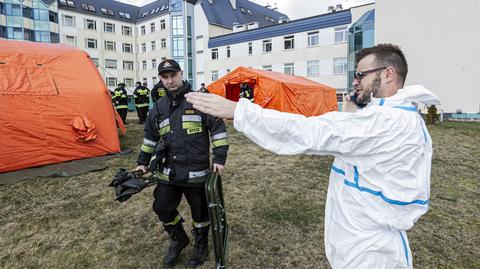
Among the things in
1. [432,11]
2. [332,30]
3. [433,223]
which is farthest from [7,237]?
[332,30]

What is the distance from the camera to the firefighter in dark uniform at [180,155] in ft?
9.54

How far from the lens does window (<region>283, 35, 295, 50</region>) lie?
2623 centimetres

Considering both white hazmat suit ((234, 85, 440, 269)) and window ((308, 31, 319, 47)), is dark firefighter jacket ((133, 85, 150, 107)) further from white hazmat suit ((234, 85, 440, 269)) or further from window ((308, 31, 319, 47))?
window ((308, 31, 319, 47))

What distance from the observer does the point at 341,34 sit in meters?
23.6

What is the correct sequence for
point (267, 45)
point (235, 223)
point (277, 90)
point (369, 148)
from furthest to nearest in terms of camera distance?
point (267, 45)
point (277, 90)
point (235, 223)
point (369, 148)

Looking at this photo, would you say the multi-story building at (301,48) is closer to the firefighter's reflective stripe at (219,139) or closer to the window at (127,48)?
the window at (127,48)

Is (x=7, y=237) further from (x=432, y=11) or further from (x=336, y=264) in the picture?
(x=432, y=11)

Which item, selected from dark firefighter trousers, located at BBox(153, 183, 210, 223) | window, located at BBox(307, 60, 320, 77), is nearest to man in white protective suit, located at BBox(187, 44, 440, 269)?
dark firefighter trousers, located at BBox(153, 183, 210, 223)

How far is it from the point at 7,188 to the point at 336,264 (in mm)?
5727

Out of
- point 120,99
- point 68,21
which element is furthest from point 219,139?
point 68,21

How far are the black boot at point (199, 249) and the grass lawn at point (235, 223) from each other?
87 mm

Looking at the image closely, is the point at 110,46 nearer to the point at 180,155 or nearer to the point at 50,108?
the point at 50,108

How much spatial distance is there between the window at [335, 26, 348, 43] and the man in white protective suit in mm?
24330

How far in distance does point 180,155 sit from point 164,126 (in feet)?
1.14
